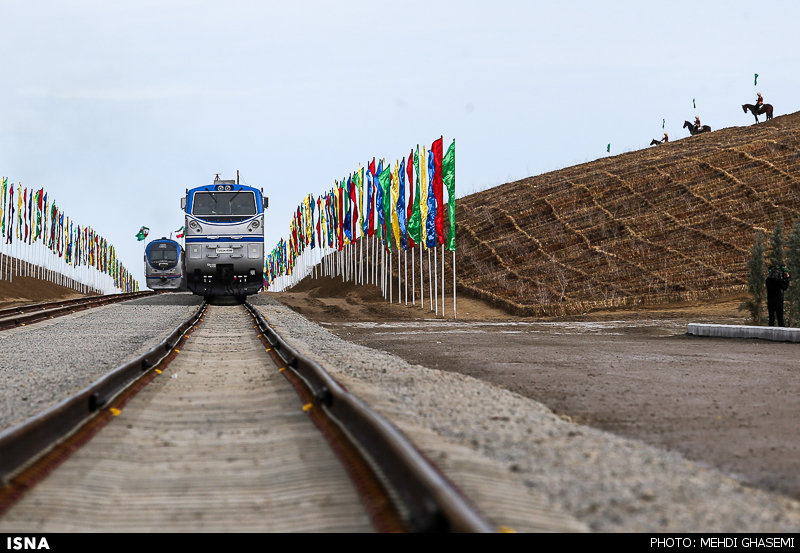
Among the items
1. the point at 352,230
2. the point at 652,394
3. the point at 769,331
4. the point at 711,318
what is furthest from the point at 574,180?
the point at 652,394

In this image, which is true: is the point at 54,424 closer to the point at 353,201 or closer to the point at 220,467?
the point at 220,467

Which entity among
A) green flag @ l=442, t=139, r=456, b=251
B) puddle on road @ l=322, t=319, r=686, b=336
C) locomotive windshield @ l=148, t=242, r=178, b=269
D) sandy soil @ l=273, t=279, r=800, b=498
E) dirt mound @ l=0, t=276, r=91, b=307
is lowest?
sandy soil @ l=273, t=279, r=800, b=498

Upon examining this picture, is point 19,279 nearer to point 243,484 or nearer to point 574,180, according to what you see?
point 574,180

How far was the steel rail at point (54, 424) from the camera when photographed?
5270 mm

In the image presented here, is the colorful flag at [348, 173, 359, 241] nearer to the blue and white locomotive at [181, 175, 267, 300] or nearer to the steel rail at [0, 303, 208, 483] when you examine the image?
the blue and white locomotive at [181, 175, 267, 300]

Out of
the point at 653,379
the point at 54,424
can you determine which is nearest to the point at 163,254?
the point at 653,379

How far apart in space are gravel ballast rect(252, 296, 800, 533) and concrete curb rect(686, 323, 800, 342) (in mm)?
11036

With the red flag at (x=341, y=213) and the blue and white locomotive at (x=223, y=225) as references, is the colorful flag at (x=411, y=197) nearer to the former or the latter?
the blue and white locomotive at (x=223, y=225)

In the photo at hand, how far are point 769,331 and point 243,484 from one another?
15.8 metres

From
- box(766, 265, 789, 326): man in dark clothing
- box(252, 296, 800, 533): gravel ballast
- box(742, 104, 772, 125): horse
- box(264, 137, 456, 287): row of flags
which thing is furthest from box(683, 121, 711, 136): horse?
box(252, 296, 800, 533): gravel ballast

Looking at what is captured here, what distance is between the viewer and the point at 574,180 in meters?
71.6

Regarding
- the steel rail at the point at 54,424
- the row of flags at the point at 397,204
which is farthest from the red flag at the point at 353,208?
the steel rail at the point at 54,424

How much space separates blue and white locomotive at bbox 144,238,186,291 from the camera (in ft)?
172

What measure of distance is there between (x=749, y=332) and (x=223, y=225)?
18.0 meters
